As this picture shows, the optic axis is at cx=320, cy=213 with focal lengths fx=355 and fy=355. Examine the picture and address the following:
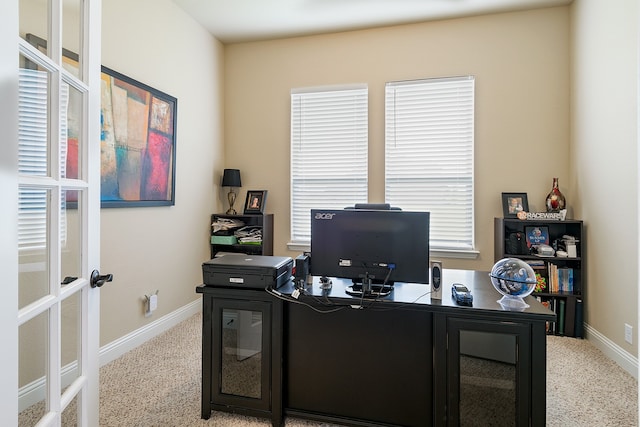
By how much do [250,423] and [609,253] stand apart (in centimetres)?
290

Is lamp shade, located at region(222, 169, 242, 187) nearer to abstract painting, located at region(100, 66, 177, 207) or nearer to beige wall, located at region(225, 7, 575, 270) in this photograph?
beige wall, located at region(225, 7, 575, 270)

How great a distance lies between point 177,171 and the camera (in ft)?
11.2

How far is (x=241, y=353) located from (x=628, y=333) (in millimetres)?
2724

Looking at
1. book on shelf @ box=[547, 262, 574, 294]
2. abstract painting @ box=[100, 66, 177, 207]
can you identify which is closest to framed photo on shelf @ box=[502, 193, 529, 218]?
book on shelf @ box=[547, 262, 574, 294]

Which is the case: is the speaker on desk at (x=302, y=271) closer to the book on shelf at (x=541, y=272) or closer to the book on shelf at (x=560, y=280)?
the book on shelf at (x=541, y=272)

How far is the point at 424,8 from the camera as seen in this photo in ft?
11.3

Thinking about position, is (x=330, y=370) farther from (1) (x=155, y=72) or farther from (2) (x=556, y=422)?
(1) (x=155, y=72)

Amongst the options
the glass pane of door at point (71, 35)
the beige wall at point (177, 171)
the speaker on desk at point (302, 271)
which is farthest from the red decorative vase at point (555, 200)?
the glass pane of door at point (71, 35)

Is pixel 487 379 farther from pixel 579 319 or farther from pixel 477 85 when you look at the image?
pixel 477 85

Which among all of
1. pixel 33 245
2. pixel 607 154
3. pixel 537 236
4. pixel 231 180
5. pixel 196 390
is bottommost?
pixel 196 390

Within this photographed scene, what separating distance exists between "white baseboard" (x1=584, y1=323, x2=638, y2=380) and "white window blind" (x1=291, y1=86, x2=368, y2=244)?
93.1 inches

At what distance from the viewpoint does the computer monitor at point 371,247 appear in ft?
5.95

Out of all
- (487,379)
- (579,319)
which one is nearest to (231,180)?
(487,379)

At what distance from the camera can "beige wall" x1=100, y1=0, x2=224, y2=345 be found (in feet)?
8.88
